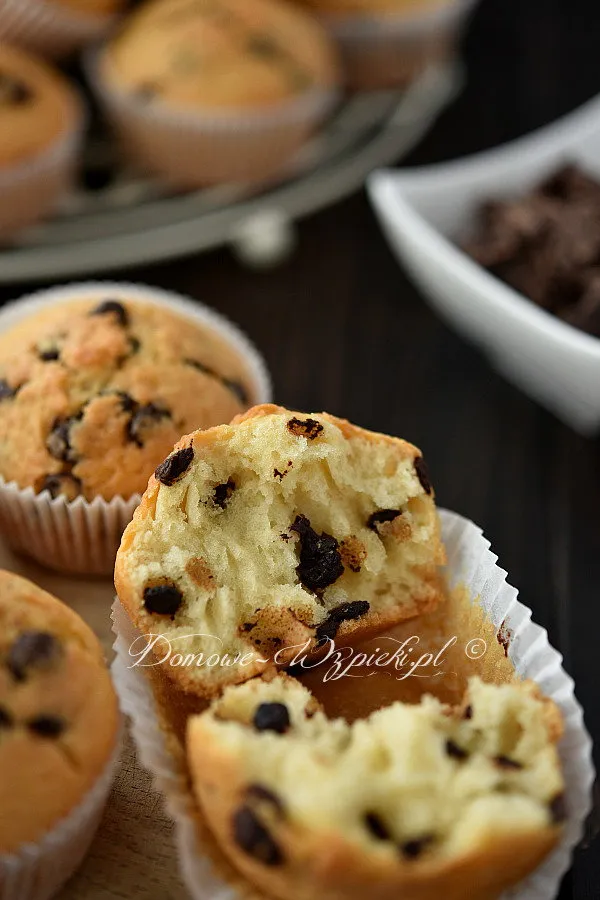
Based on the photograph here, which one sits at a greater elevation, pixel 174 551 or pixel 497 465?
pixel 174 551

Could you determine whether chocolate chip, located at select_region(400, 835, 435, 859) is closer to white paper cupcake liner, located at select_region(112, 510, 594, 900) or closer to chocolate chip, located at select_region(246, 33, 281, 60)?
white paper cupcake liner, located at select_region(112, 510, 594, 900)

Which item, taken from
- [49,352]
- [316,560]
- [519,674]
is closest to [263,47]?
[49,352]

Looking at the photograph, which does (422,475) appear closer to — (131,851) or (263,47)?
(131,851)

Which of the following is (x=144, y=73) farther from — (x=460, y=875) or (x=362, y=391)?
(x=460, y=875)

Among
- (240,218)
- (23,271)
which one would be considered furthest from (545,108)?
(23,271)

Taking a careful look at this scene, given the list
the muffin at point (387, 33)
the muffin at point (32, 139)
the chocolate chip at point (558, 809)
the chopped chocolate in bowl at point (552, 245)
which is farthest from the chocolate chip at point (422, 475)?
the muffin at point (387, 33)

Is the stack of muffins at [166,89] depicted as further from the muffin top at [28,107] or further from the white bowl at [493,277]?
the white bowl at [493,277]

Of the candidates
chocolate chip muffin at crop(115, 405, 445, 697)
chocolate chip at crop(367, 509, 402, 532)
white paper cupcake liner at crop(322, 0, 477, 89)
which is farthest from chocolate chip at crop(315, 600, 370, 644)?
white paper cupcake liner at crop(322, 0, 477, 89)
